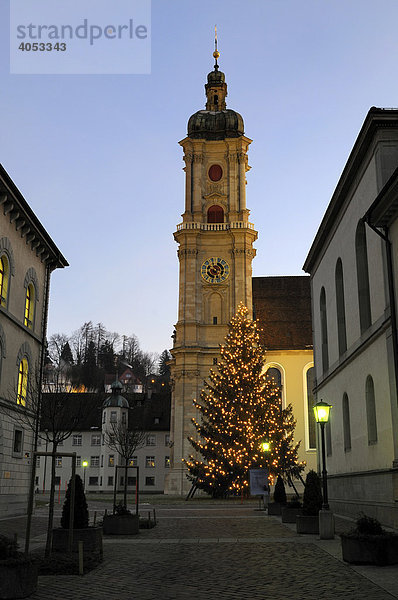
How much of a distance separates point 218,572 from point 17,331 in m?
20.1

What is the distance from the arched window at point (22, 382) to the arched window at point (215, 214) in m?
38.8

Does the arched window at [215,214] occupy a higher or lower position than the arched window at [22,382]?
higher

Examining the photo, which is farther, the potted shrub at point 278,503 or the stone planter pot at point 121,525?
the potted shrub at point 278,503

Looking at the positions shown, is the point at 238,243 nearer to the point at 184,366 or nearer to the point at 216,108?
the point at 184,366

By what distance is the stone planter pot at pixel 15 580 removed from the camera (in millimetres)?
9930

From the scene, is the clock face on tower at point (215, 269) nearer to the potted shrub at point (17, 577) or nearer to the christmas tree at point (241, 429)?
the christmas tree at point (241, 429)

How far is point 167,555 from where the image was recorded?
15.2 m

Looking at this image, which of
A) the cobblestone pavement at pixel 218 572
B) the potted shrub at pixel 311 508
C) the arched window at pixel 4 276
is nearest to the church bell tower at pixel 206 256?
the arched window at pixel 4 276

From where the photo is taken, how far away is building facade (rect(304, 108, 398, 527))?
70.4 ft

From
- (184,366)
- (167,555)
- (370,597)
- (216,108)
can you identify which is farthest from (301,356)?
(370,597)

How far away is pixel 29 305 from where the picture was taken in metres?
32.8

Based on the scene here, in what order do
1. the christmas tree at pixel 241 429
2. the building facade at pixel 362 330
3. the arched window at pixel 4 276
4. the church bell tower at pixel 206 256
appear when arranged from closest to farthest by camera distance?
the building facade at pixel 362 330 → the arched window at pixel 4 276 → the christmas tree at pixel 241 429 → the church bell tower at pixel 206 256

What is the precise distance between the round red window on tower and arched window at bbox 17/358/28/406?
4169 cm

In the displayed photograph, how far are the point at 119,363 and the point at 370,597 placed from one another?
13834cm
